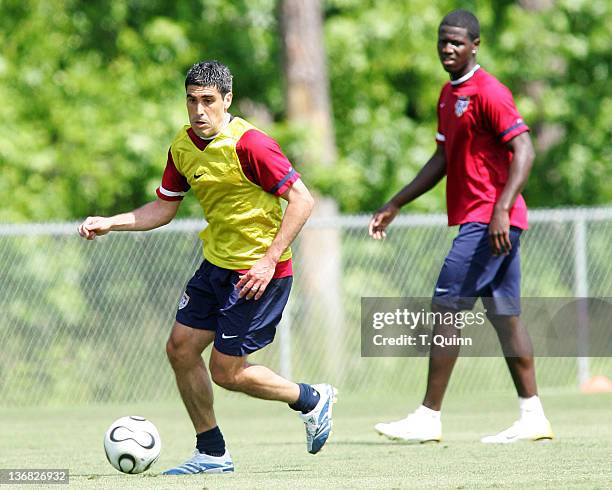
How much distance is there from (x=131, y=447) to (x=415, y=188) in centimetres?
278

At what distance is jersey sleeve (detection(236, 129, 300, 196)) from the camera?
655 cm

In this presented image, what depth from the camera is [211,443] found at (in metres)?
6.88

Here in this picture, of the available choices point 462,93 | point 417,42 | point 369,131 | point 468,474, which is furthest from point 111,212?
point 468,474

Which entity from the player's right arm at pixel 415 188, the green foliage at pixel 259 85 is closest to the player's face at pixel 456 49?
the player's right arm at pixel 415 188

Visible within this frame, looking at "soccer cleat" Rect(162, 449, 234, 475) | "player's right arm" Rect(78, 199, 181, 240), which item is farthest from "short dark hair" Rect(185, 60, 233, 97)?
"soccer cleat" Rect(162, 449, 234, 475)

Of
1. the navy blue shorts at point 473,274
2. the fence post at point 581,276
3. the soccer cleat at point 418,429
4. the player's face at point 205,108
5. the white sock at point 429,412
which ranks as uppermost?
the player's face at point 205,108

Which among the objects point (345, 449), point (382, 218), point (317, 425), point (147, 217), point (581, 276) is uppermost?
point (147, 217)

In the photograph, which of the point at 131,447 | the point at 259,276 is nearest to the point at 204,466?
the point at 131,447

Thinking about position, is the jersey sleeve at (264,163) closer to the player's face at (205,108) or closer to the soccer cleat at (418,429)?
the player's face at (205,108)

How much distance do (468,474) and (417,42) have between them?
14200 mm

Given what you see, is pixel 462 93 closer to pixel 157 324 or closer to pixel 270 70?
pixel 157 324

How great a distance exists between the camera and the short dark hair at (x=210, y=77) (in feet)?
21.4

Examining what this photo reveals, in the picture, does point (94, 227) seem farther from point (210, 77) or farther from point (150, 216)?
point (210, 77)

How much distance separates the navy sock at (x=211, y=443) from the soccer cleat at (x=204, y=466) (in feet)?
0.09
